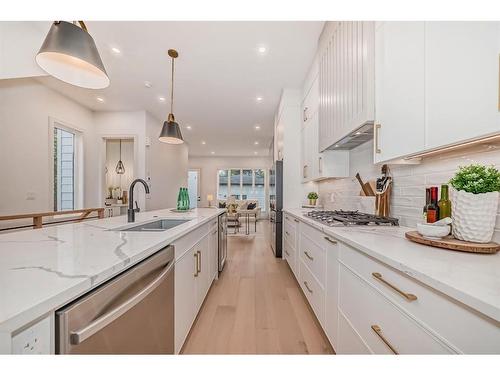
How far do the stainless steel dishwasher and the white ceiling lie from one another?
259 centimetres

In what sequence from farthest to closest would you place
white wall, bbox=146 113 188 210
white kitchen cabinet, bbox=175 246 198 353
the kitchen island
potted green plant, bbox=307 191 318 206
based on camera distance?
white wall, bbox=146 113 188 210 < potted green plant, bbox=307 191 318 206 < white kitchen cabinet, bbox=175 246 198 353 < the kitchen island

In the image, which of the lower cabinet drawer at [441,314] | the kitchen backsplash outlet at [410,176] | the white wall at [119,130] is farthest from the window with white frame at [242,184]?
the lower cabinet drawer at [441,314]

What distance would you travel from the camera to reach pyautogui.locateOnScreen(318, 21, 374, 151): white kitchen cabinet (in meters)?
1.48

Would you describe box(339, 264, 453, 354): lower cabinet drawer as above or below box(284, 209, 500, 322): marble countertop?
below

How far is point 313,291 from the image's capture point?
A: 6.11 feet

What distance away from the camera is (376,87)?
142 cm

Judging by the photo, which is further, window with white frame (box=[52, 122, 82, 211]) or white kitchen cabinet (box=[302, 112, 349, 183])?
window with white frame (box=[52, 122, 82, 211])

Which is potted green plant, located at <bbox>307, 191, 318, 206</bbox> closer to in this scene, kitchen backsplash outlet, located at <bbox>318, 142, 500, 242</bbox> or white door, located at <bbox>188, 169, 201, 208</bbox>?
kitchen backsplash outlet, located at <bbox>318, 142, 500, 242</bbox>

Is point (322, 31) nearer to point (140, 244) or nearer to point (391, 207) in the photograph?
point (391, 207)

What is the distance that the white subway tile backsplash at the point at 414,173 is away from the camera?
1.08 meters

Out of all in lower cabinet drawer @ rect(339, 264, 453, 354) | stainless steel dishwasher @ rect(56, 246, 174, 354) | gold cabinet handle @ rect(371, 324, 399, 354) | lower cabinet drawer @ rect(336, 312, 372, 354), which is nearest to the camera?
stainless steel dishwasher @ rect(56, 246, 174, 354)

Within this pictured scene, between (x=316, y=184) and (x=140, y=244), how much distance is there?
129 inches

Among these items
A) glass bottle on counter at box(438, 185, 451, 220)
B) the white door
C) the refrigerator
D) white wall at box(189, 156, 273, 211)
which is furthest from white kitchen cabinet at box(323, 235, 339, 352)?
the white door

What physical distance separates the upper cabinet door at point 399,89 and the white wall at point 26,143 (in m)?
4.78
